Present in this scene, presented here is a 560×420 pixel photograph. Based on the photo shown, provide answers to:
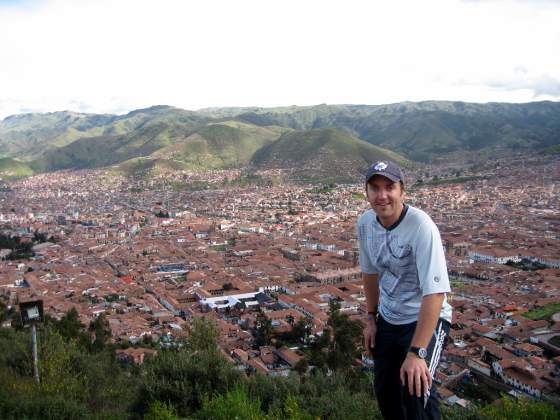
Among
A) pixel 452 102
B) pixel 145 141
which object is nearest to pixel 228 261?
pixel 145 141

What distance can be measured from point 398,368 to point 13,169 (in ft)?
401

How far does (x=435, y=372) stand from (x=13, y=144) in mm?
194535

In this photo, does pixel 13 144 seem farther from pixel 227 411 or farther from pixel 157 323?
pixel 227 411

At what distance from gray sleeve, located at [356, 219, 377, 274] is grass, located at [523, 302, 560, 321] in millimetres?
20744

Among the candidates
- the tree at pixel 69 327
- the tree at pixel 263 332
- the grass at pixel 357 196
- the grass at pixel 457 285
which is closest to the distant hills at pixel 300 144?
the grass at pixel 357 196

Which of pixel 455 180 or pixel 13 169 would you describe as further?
pixel 13 169

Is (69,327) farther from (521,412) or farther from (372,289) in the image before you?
(372,289)

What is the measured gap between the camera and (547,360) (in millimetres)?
15102

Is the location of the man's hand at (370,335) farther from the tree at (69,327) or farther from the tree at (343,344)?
the tree at (69,327)

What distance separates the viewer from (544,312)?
20984mm

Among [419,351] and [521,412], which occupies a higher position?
[419,351]

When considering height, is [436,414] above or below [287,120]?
below

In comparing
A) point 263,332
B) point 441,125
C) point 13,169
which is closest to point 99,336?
point 263,332

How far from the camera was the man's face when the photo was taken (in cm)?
226
